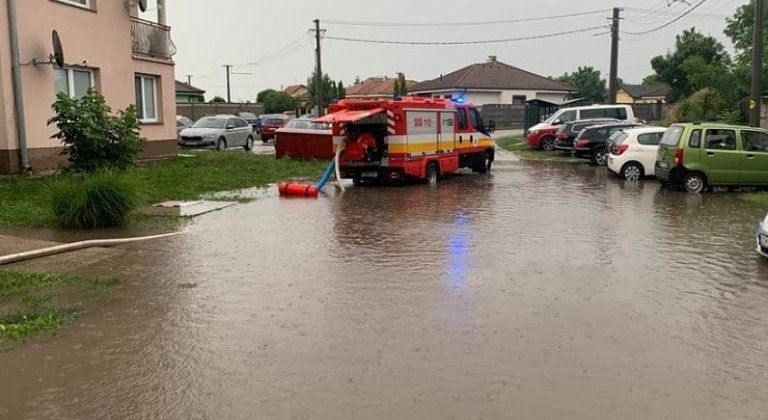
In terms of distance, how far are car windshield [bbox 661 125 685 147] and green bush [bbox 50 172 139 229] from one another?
Result: 464 inches

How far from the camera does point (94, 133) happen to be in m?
13.8

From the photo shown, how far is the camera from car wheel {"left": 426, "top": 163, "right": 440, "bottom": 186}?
61.9 ft

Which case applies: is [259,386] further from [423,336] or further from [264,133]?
[264,133]

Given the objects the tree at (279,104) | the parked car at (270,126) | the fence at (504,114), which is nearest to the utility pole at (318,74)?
the parked car at (270,126)

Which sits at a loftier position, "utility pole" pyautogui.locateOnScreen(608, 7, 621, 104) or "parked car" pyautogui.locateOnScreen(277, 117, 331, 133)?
"utility pole" pyautogui.locateOnScreen(608, 7, 621, 104)

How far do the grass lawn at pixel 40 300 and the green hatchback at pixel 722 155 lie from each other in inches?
510

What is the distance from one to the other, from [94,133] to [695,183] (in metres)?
13.0

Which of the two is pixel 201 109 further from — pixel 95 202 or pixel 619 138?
pixel 95 202

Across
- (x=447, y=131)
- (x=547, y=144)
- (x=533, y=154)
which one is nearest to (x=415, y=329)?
(x=447, y=131)

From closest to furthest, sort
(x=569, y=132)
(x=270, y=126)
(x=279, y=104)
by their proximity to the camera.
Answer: (x=569, y=132)
(x=270, y=126)
(x=279, y=104)

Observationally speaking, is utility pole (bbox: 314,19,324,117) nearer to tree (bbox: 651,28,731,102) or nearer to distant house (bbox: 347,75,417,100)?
tree (bbox: 651,28,731,102)

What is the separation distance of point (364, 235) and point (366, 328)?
4799 mm

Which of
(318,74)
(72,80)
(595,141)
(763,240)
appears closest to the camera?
(763,240)

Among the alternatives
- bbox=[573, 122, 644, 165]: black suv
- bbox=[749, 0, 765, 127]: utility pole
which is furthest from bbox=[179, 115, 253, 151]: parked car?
bbox=[749, 0, 765, 127]: utility pole
